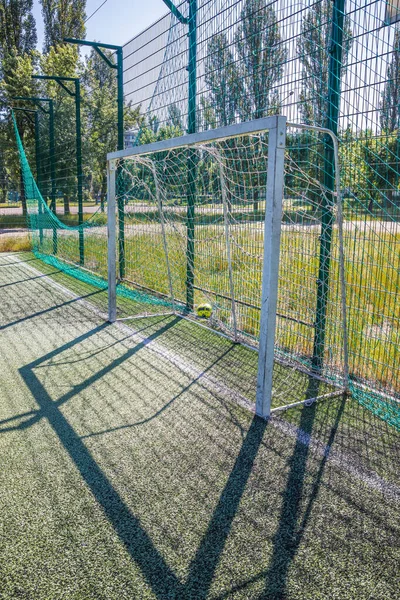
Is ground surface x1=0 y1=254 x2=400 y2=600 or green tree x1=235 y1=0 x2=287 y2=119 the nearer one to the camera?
ground surface x1=0 y1=254 x2=400 y2=600

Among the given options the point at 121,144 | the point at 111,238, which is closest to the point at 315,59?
the point at 111,238

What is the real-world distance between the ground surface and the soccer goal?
46 cm

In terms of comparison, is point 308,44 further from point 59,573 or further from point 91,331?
point 59,573

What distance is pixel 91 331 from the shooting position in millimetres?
5090

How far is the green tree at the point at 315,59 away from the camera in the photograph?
360 cm

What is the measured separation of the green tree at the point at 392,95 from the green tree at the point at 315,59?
565 millimetres

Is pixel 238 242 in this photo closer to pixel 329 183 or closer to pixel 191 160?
pixel 329 183

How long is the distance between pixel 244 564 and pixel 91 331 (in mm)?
3528

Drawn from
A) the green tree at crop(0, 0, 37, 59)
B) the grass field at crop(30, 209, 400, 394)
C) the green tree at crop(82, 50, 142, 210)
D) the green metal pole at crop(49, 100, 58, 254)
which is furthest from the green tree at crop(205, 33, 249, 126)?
the green tree at crop(0, 0, 37, 59)

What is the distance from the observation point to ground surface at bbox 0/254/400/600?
1.81m

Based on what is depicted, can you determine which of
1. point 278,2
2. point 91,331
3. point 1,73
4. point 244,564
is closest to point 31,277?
point 91,331

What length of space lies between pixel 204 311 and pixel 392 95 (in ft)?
9.83

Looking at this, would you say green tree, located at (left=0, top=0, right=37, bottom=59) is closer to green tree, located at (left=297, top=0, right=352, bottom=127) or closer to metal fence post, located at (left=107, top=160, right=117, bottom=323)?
metal fence post, located at (left=107, top=160, right=117, bottom=323)

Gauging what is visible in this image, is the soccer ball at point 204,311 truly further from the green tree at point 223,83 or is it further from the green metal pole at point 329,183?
the green tree at point 223,83
